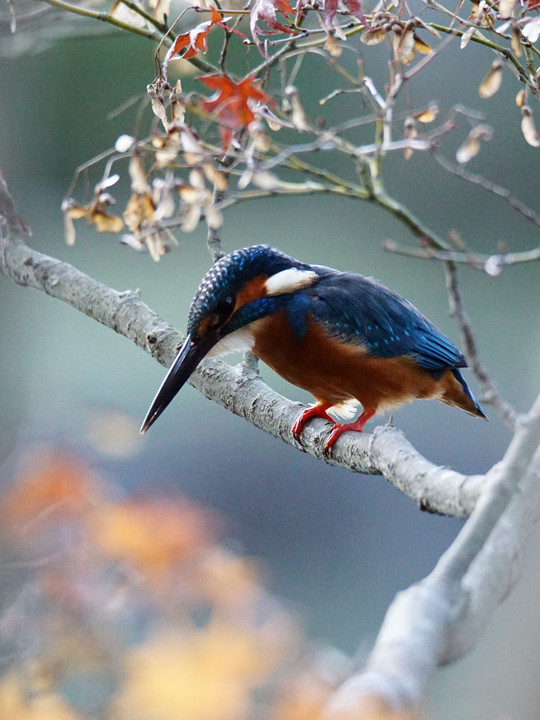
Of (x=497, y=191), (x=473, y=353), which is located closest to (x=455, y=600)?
(x=473, y=353)

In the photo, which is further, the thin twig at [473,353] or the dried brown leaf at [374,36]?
the dried brown leaf at [374,36]

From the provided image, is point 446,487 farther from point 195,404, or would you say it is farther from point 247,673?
point 195,404

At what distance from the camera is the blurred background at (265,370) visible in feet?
9.77

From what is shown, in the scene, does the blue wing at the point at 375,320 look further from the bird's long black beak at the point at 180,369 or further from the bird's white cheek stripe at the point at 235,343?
the bird's long black beak at the point at 180,369

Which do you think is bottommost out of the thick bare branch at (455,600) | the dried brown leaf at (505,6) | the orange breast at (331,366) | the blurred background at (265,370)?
the blurred background at (265,370)

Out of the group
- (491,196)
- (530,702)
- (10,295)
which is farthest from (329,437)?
(491,196)

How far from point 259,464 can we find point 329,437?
215cm

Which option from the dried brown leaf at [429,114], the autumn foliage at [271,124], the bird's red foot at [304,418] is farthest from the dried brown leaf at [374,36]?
the bird's red foot at [304,418]

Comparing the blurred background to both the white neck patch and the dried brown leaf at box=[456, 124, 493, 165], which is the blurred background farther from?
the dried brown leaf at box=[456, 124, 493, 165]

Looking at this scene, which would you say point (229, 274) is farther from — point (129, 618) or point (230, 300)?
point (129, 618)

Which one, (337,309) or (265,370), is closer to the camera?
(337,309)

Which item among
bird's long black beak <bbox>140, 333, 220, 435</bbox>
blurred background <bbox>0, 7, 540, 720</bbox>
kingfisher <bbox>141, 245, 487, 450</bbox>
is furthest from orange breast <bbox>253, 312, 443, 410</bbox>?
blurred background <bbox>0, 7, 540, 720</bbox>

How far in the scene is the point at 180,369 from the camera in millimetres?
1320

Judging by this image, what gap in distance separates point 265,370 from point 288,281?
80.9 inches
